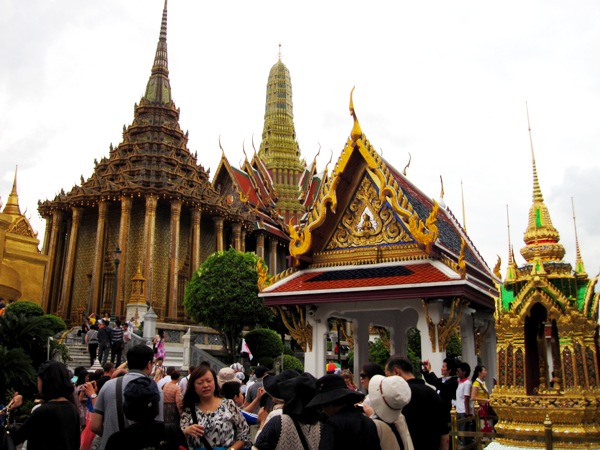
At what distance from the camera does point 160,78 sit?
137 feet

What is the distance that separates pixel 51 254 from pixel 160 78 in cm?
1426

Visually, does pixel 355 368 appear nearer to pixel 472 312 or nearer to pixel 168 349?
pixel 472 312

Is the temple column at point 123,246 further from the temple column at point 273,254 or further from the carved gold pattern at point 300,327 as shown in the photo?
the carved gold pattern at point 300,327

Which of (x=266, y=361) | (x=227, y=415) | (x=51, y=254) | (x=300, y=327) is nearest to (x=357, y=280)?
(x=300, y=327)

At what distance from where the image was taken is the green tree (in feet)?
79.2

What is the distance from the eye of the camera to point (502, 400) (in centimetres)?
562

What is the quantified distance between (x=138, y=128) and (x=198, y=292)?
55.2 feet

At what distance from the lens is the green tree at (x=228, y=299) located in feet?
79.2

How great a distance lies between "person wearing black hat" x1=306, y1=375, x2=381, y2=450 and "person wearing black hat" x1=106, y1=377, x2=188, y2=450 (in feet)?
2.73

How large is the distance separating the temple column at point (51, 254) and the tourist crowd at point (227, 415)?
32823mm

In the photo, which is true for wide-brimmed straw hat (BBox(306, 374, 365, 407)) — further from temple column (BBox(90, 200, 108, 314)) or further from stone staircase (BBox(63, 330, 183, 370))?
temple column (BBox(90, 200, 108, 314))

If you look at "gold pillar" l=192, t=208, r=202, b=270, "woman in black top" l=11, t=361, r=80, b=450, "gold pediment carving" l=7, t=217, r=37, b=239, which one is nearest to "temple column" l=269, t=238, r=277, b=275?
"gold pillar" l=192, t=208, r=202, b=270

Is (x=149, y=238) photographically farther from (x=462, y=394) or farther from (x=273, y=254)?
(x=462, y=394)

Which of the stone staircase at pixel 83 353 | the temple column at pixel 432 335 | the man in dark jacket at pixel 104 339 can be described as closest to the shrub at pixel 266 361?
the stone staircase at pixel 83 353
